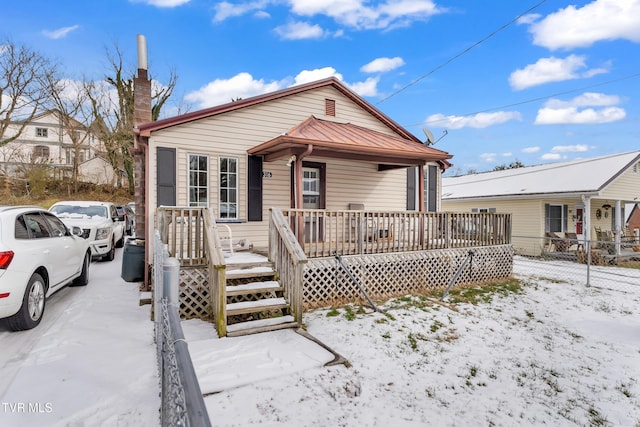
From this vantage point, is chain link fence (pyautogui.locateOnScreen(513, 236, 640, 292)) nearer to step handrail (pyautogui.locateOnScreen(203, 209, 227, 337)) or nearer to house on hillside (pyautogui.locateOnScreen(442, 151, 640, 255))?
house on hillside (pyautogui.locateOnScreen(442, 151, 640, 255))

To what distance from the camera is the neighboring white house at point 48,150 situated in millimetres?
23781

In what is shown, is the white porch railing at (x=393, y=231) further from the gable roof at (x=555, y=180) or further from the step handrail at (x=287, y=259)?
the gable roof at (x=555, y=180)

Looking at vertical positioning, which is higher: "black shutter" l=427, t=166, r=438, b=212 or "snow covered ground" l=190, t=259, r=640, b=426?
"black shutter" l=427, t=166, r=438, b=212

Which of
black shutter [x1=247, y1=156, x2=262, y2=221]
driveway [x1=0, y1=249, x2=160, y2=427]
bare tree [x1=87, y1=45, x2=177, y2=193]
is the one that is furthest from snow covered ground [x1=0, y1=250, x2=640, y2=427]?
bare tree [x1=87, y1=45, x2=177, y2=193]

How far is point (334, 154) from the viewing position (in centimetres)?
745

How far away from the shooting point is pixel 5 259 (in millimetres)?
4047

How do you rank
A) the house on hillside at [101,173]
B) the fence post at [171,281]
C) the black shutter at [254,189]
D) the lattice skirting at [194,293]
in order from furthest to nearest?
the house on hillside at [101,173], the black shutter at [254,189], the lattice skirting at [194,293], the fence post at [171,281]

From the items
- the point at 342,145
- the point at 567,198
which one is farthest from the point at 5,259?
the point at 567,198

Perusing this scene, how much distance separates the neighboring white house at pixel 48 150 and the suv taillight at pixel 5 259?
24119mm

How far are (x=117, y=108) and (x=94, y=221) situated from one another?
1873 cm

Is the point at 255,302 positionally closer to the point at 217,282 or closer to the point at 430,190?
the point at 217,282

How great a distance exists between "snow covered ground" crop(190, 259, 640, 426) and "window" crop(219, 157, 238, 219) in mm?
3068

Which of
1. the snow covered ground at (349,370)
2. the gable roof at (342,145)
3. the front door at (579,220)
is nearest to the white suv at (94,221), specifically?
the snow covered ground at (349,370)

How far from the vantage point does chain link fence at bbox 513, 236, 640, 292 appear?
965 cm
